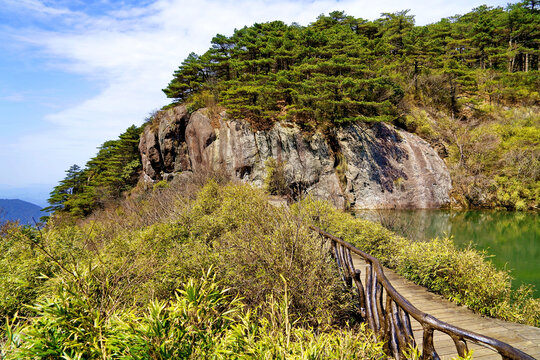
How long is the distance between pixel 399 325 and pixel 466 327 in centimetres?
212

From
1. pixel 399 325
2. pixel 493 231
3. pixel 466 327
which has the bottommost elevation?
pixel 493 231

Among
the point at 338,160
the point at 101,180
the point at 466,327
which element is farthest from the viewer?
the point at 101,180

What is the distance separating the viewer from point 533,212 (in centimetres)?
1825

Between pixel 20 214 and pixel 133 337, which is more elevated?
pixel 133 337

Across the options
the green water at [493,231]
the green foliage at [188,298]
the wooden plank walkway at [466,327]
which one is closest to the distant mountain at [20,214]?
the green foliage at [188,298]

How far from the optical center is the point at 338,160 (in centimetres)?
2277

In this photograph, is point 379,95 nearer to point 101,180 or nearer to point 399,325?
point 399,325

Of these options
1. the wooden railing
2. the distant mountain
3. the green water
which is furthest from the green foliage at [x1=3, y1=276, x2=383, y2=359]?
the green water

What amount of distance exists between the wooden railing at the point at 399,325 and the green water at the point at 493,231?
671 cm

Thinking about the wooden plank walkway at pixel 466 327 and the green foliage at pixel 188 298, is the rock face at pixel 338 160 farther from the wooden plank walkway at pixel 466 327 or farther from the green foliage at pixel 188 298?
the wooden plank walkway at pixel 466 327

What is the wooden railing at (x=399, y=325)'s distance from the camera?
161 centimetres

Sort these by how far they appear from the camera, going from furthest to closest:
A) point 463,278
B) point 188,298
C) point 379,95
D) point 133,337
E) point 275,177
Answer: point 379,95 → point 275,177 → point 463,278 → point 188,298 → point 133,337

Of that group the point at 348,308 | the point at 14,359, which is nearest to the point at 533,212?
the point at 348,308

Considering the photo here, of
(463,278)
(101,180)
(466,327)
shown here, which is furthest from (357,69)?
(101,180)
